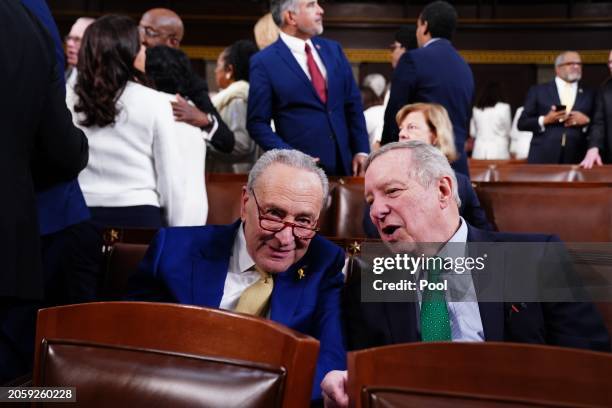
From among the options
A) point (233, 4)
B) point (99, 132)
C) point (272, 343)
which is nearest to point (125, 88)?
point (99, 132)

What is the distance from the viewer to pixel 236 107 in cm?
391

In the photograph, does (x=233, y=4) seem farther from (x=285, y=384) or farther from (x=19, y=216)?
(x=285, y=384)

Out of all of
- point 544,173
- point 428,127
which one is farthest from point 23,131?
point 544,173

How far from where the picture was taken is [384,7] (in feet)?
32.6

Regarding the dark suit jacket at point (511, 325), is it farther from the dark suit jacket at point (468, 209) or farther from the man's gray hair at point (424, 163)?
the dark suit jacket at point (468, 209)

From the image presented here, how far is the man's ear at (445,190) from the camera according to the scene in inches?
71.7

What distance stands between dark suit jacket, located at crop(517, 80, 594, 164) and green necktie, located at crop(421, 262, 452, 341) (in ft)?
13.8

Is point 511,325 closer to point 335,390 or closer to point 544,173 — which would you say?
point 335,390

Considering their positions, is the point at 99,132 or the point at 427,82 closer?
the point at 99,132

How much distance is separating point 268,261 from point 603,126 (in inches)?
160

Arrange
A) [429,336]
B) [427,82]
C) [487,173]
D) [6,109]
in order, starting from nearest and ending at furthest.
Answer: [6,109] → [429,336] → [427,82] → [487,173]

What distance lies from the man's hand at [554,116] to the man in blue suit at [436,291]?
4038 mm

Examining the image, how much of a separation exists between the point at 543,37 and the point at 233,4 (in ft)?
13.0

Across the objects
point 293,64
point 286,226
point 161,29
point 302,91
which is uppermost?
point 161,29
